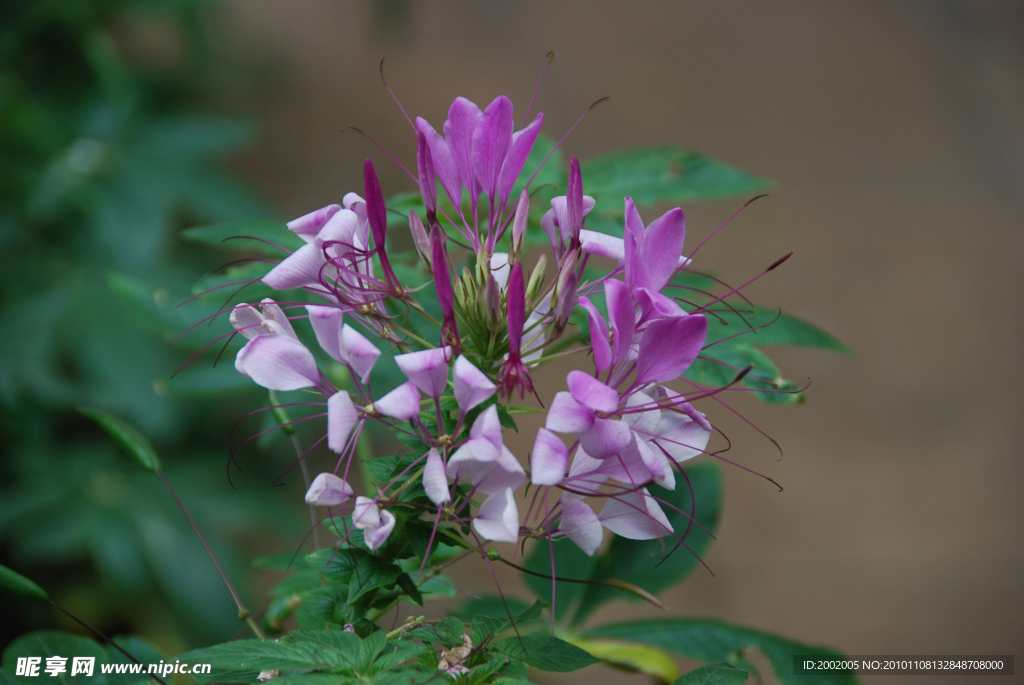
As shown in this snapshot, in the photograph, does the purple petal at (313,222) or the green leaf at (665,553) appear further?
the green leaf at (665,553)

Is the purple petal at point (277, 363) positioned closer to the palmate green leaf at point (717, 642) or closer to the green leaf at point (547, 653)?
the green leaf at point (547, 653)

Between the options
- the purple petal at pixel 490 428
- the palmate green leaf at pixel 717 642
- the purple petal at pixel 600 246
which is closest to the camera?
the purple petal at pixel 490 428

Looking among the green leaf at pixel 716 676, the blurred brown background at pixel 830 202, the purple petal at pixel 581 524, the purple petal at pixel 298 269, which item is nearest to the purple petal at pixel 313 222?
the purple petal at pixel 298 269

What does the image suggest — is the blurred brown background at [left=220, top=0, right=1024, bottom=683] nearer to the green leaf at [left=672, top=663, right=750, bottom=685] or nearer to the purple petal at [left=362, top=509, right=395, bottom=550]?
the green leaf at [left=672, top=663, right=750, bottom=685]

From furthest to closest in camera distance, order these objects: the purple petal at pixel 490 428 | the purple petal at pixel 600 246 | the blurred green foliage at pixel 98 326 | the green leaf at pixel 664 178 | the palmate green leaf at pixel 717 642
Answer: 1. the blurred green foliage at pixel 98 326
2. the green leaf at pixel 664 178
3. the palmate green leaf at pixel 717 642
4. the purple petal at pixel 600 246
5. the purple petal at pixel 490 428

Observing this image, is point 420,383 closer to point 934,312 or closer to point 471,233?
point 471,233

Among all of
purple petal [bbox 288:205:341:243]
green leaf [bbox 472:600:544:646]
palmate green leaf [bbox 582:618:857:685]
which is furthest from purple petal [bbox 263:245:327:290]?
palmate green leaf [bbox 582:618:857:685]
